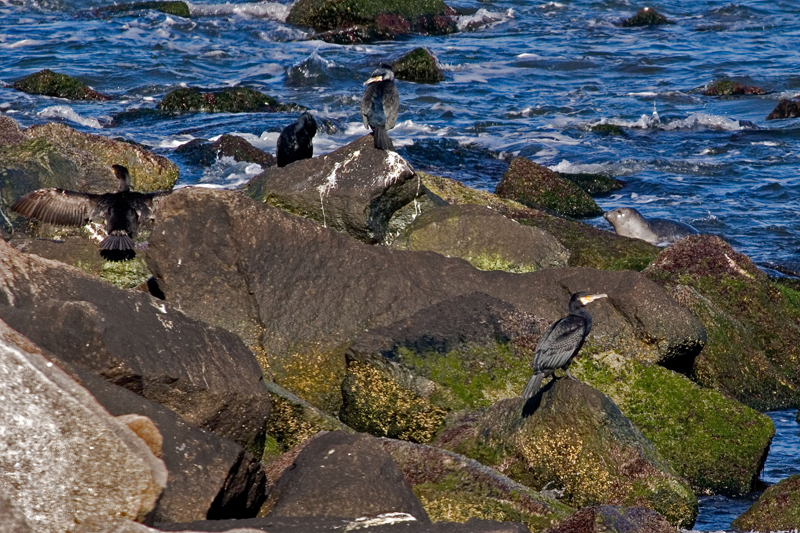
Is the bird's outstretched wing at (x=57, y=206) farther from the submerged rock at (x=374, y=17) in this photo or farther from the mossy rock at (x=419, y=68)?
the submerged rock at (x=374, y=17)

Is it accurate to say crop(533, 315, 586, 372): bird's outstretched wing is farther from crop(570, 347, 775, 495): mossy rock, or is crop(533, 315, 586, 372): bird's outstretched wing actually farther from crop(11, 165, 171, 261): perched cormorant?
crop(11, 165, 171, 261): perched cormorant

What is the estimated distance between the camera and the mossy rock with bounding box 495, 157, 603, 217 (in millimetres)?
14086

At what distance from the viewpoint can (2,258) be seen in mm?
5879

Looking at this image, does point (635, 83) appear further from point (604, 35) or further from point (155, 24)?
point (155, 24)

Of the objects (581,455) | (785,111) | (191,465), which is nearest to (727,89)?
(785,111)

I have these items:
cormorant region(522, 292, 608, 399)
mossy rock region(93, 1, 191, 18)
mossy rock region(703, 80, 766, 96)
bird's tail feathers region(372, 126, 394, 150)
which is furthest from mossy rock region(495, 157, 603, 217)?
mossy rock region(93, 1, 191, 18)

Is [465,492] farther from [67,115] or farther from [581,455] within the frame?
[67,115]

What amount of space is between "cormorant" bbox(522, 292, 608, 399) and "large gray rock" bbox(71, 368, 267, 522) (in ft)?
7.71

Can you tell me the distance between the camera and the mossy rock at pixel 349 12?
27.6 meters

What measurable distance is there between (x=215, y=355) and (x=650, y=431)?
3.51m

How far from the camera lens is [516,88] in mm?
22828

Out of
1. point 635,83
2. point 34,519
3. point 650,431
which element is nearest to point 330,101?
point 635,83

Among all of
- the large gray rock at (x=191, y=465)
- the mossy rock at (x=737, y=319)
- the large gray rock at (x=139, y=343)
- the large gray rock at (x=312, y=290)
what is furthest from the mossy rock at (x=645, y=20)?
the large gray rock at (x=191, y=465)

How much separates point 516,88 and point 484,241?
542 inches
